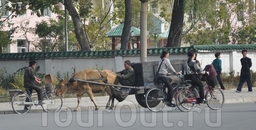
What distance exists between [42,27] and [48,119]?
24587 millimetres

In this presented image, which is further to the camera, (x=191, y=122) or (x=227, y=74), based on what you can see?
(x=227, y=74)

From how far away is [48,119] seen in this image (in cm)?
1981

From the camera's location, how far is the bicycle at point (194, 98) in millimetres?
21516

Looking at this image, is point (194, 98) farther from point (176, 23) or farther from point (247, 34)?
point (247, 34)

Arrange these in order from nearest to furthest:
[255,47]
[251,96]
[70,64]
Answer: [251,96]
[70,64]
[255,47]

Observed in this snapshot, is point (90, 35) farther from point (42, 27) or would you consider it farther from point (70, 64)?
point (70, 64)

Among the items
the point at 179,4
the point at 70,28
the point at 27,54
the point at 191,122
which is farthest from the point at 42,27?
the point at 191,122

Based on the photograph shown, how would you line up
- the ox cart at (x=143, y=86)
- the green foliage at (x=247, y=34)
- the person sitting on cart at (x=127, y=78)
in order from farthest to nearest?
1. the green foliage at (x=247, y=34)
2. the person sitting on cart at (x=127, y=78)
3. the ox cart at (x=143, y=86)

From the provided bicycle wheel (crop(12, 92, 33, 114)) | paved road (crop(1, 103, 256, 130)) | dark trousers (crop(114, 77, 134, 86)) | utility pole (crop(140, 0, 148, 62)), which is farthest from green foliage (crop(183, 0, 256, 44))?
paved road (crop(1, 103, 256, 130))

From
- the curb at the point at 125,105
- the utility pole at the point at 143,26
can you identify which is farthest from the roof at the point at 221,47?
the utility pole at the point at 143,26

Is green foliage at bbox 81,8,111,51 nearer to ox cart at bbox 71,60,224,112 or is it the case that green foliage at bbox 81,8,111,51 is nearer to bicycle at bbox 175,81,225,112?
ox cart at bbox 71,60,224,112

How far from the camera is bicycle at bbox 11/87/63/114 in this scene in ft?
74.3

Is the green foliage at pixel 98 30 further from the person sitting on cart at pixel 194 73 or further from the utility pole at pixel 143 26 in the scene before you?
the person sitting on cart at pixel 194 73

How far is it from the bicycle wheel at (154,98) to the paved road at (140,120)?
26 centimetres
